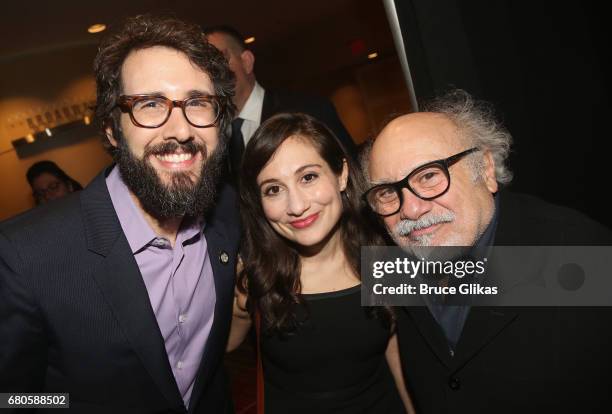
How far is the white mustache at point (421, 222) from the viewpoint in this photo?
156 cm

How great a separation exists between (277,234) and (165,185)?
0.75m

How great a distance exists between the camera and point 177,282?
176cm

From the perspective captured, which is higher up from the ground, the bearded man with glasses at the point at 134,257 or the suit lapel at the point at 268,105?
the suit lapel at the point at 268,105

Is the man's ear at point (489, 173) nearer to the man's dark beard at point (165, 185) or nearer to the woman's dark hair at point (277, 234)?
the woman's dark hair at point (277, 234)

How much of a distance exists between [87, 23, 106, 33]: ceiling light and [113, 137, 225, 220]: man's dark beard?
4.50 m

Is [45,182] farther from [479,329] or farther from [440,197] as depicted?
[479,329]

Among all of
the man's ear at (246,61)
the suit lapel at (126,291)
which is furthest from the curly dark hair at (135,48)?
the man's ear at (246,61)

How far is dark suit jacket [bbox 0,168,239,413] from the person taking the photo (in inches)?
54.5

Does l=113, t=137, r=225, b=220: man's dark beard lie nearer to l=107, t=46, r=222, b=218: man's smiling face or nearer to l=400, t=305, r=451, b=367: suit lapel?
l=107, t=46, r=222, b=218: man's smiling face

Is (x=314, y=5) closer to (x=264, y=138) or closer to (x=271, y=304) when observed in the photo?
(x=264, y=138)

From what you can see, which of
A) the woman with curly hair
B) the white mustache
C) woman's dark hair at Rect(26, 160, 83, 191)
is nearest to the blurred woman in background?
woman's dark hair at Rect(26, 160, 83, 191)

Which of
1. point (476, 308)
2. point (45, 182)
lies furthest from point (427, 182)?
point (45, 182)

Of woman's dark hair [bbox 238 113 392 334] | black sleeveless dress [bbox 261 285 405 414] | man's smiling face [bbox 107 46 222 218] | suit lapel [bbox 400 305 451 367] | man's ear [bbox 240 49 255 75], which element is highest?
man's ear [bbox 240 49 255 75]

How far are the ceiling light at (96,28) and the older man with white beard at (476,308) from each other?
16.4 feet
